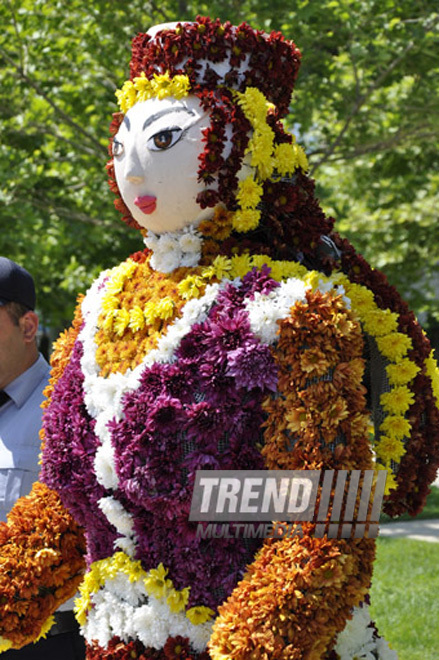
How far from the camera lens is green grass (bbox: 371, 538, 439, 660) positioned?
210 inches

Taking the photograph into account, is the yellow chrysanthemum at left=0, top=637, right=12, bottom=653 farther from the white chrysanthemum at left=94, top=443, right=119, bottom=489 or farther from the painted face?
the painted face

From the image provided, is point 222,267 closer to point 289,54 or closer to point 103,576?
point 289,54

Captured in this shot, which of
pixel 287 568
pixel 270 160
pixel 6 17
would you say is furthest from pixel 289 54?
pixel 6 17

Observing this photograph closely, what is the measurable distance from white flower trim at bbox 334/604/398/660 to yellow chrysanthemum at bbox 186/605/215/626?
1.11 ft

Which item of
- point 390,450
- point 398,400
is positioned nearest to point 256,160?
point 398,400

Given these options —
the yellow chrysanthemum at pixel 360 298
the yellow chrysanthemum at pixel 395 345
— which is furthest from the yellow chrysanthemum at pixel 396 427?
the yellow chrysanthemum at pixel 360 298

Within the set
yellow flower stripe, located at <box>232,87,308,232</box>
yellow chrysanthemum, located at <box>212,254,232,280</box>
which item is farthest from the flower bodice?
yellow flower stripe, located at <box>232,87,308,232</box>

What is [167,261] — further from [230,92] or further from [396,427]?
[396,427]

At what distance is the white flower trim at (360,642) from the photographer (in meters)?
2.29

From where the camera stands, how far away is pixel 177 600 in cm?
228

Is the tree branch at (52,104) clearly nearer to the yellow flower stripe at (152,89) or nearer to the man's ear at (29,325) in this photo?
the man's ear at (29,325)

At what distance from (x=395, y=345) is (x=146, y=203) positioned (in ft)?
2.62

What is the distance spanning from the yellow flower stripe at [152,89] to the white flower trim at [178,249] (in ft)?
1.24

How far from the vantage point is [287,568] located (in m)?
2.06
